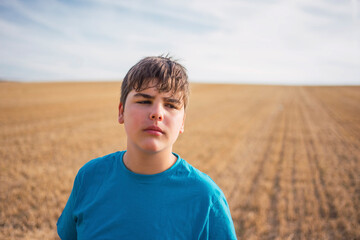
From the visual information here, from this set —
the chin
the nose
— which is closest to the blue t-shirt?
the chin

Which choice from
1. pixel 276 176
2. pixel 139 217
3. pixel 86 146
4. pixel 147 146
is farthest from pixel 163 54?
pixel 86 146

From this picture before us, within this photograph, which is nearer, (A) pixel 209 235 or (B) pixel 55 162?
(A) pixel 209 235

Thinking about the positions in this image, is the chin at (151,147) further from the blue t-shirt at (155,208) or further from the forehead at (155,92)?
the forehead at (155,92)

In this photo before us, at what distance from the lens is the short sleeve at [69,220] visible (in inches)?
56.9

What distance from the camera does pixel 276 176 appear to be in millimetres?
6590

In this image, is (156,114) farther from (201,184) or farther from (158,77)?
(201,184)

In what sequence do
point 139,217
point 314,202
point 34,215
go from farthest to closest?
point 314,202, point 34,215, point 139,217

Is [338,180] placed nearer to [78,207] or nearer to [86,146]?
[78,207]

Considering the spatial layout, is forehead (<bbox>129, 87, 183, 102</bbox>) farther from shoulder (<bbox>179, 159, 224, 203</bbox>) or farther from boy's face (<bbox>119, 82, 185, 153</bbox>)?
shoulder (<bbox>179, 159, 224, 203</bbox>)

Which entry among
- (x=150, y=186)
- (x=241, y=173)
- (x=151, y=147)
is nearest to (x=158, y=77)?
(x=151, y=147)

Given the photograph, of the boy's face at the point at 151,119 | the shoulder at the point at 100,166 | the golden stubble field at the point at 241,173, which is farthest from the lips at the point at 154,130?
the golden stubble field at the point at 241,173

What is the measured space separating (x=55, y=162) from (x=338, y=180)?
28.4 ft

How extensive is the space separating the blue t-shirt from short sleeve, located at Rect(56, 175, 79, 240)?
0.32ft

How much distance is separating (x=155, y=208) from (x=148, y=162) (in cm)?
27
